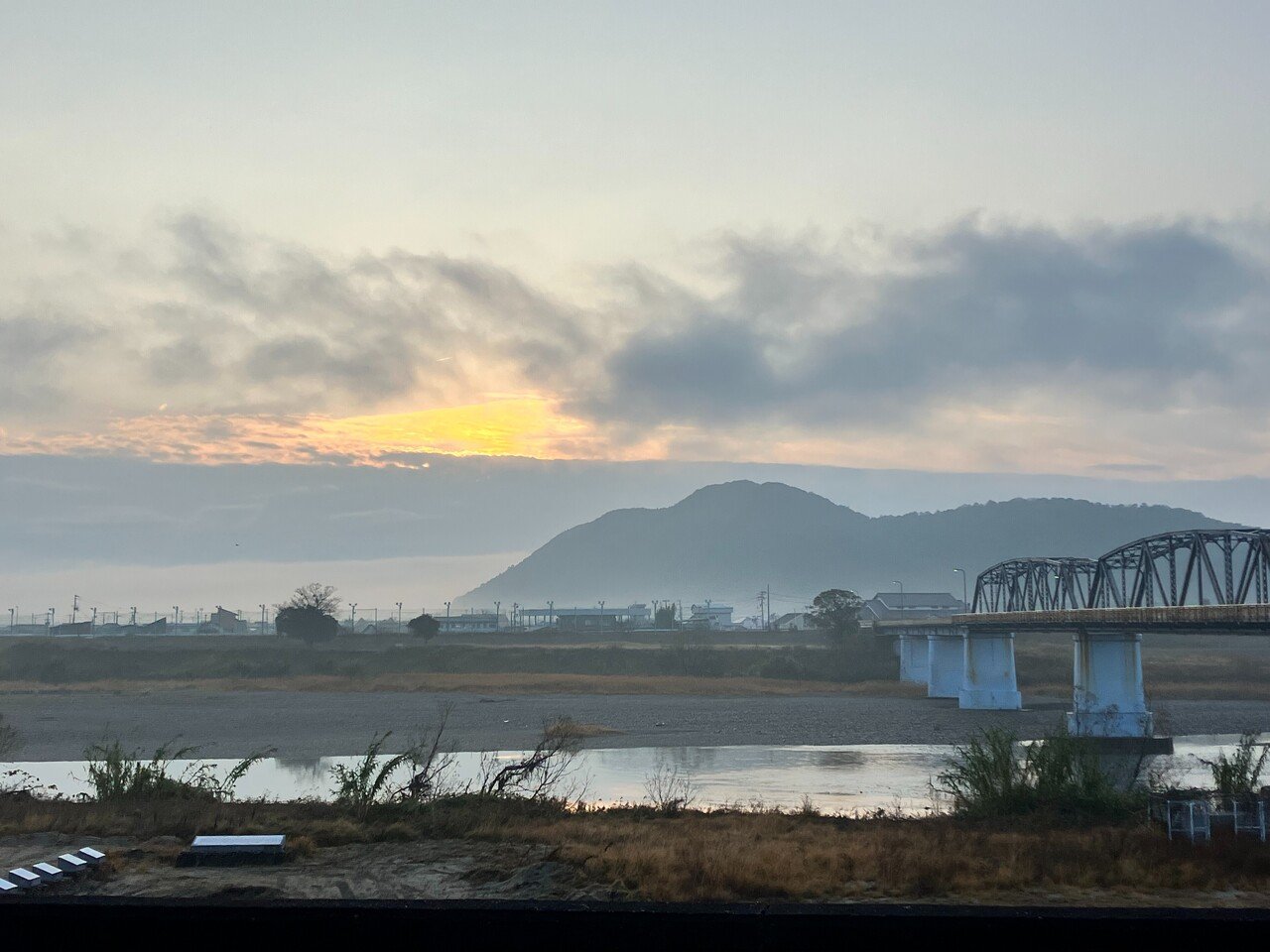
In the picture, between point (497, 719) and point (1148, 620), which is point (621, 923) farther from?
point (1148, 620)

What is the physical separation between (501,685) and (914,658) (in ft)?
151

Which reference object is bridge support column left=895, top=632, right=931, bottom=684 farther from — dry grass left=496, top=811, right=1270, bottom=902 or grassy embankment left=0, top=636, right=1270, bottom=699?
dry grass left=496, top=811, right=1270, bottom=902

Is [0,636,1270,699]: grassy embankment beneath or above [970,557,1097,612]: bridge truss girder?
beneath

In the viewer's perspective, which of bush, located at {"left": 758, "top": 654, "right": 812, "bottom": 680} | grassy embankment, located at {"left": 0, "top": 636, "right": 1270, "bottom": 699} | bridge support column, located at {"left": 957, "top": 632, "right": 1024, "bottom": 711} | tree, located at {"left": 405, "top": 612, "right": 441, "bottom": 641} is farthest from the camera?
tree, located at {"left": 405, "top": 612, "right": 441, "bottom": 641}

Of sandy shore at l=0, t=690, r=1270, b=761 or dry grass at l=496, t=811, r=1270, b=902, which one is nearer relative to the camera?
dry grass at l=496, t=811, r=1270, b=902

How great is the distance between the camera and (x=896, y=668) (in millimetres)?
125562

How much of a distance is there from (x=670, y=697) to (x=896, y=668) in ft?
137

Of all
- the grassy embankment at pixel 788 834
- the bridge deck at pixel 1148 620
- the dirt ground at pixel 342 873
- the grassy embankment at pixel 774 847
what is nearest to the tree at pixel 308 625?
the bridge deck at pixel 1148 620

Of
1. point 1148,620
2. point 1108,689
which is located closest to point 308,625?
point 1108,689

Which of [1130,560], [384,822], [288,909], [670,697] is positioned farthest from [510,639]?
[288,909]

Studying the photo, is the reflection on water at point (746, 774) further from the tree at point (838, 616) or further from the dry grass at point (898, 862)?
the tree at point (838, 616)

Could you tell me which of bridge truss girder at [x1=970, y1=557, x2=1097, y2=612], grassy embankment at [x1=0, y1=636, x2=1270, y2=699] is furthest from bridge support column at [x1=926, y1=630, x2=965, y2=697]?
bridge truss girder at [x1=970, y1=557, x2=1097, y2=612]

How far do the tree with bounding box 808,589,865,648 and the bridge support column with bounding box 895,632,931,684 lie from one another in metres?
16.5

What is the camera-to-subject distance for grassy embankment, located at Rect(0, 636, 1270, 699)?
103m
